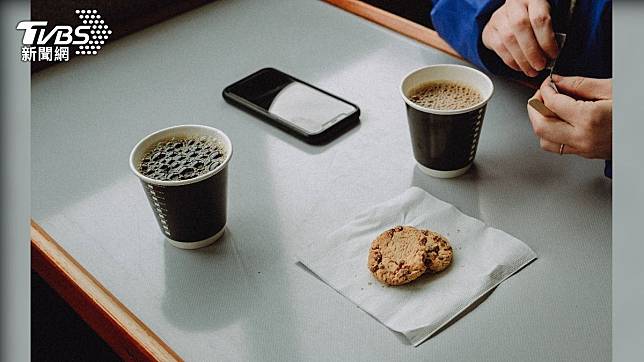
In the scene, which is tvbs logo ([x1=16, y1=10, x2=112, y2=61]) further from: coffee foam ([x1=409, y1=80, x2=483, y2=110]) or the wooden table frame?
coffee foam ([x1=409, y1=80, x2=483, y2=110])

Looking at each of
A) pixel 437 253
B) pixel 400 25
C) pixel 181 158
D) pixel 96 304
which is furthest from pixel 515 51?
pixel 96 304

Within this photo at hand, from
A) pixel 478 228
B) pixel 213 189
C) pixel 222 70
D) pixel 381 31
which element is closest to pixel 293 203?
pixel 213 189

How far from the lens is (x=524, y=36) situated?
1.04 metres

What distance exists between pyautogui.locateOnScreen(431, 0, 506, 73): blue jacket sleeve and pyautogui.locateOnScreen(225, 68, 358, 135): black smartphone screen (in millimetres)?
234

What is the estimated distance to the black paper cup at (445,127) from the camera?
91 centimetres

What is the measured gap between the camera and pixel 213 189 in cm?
84

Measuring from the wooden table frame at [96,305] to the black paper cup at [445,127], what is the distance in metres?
0.43

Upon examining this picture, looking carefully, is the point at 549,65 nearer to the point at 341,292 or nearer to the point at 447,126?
the point at 447,126

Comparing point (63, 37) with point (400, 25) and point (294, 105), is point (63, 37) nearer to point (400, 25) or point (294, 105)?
point (294, 105)

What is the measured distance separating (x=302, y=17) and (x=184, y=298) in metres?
0.75

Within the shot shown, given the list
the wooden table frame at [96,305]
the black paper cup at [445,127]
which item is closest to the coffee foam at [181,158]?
the wooden table frame at [96,305]

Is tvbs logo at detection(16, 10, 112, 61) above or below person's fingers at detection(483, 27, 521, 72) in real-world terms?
below

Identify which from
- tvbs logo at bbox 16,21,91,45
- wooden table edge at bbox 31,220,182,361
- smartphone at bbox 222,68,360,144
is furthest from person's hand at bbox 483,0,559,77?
tvbs logo at bbox 16,21,91,45

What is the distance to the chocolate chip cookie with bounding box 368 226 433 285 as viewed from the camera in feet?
2.62
